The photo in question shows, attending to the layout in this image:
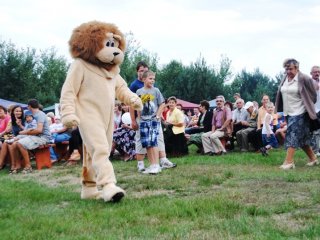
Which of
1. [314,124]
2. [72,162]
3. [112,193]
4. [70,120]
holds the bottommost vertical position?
[72,162]

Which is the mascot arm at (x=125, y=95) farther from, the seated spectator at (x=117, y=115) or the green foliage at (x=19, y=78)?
the green foliage at (x=19, y=78)

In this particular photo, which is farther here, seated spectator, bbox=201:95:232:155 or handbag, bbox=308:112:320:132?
seated spectator, bbox=201:95:232:155

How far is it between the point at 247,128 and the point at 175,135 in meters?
2.01

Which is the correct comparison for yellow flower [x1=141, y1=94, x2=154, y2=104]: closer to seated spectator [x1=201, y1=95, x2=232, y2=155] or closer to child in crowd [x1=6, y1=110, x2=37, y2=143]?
child in crowd [x1=6, y1=110, x2=37, y2=143]

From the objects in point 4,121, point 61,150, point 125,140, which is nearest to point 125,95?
point 125,140

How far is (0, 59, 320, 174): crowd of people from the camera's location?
866 centimetres

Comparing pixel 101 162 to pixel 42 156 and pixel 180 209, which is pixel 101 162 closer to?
pixel 180 209

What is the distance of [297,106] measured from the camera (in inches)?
344

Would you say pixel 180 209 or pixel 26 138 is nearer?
pixel 180 209

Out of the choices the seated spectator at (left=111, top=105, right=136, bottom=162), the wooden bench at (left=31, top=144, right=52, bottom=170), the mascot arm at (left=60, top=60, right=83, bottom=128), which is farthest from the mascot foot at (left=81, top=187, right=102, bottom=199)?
the seated spectator at (left=111, top=105, right=136, bottom=162)

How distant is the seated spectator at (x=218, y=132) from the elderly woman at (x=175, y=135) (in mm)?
594

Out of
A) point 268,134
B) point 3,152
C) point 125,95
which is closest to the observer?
point 125,95

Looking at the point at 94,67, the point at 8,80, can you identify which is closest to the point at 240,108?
the point at 94,67

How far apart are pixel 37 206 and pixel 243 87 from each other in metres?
56.3
